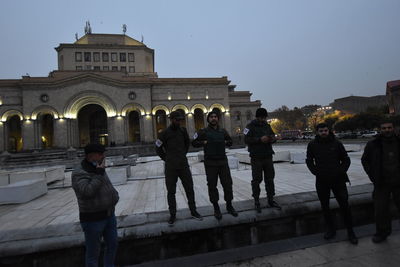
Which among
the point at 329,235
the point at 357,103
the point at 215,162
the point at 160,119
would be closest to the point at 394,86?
the point at 357,103

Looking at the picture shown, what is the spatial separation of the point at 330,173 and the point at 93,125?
43.9 m

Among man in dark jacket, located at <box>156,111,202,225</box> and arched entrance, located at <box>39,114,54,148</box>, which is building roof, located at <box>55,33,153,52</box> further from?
man in dark jacket, located at <box>156,111,202,225</box>

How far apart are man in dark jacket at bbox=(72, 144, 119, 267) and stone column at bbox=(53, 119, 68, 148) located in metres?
36.4

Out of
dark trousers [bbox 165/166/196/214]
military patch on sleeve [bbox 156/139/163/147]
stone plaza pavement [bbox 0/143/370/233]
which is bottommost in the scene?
stone plaza pavement [bbox 0/143/370/233]

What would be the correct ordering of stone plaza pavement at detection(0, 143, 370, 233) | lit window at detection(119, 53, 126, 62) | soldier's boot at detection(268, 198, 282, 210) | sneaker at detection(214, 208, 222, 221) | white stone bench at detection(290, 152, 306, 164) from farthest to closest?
lit window at detection(119, 53, 126, 62), white stone bench at detection(290, 152, 306, 164), stone plaza pavement at detection(0, 143, 370, 233), soldier's boot at detection(268, 198, 282, 210), sneaker at detection(214, 208, 222, 221)

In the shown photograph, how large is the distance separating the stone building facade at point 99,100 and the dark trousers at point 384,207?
3518cm

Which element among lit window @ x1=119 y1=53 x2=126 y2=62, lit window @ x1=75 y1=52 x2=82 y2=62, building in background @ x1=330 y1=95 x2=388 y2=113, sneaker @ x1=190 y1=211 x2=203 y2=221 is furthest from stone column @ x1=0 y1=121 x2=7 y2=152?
building in background @ x1=330 y1=95 x2=388 y2=113

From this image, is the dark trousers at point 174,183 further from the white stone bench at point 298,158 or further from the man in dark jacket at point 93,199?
the white stone bench at point 298,158

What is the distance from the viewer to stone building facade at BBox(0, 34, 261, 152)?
32656 millimetres

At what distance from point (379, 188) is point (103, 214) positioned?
14.6 feet

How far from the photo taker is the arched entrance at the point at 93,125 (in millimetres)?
39969

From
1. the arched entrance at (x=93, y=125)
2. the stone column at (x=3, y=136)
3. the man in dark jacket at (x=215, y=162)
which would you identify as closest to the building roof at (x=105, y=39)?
the arched entrance at (x=93, y=125)

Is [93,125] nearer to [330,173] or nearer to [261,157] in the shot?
[261,157]

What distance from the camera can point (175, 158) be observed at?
3838 mm
